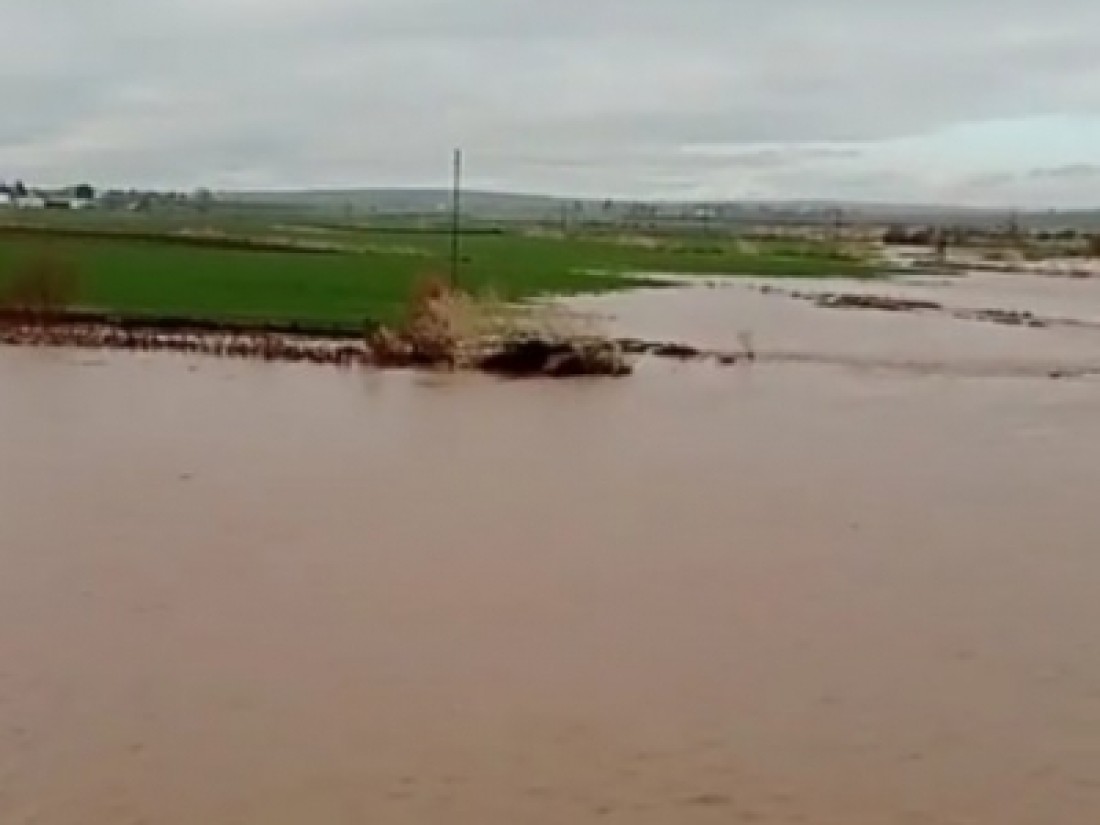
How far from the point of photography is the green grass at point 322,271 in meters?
34.8

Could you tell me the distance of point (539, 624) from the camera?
1010 centimetres

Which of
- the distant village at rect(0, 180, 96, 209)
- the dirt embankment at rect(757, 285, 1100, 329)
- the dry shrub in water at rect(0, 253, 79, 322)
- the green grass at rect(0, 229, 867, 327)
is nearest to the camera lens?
the dry shrub in water at rect(0, 253, 79, 322)

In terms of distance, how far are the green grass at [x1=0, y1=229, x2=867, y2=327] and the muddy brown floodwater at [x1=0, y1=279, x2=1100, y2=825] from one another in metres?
15.0

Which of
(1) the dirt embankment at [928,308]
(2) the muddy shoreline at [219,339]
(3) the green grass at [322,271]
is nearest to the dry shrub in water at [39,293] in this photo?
(2) the muddy shoreline at [219,339]

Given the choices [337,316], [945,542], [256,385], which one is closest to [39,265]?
[337,316]

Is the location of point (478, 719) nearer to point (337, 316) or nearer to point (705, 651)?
point (705, 651)

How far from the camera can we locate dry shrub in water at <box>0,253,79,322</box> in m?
31.6

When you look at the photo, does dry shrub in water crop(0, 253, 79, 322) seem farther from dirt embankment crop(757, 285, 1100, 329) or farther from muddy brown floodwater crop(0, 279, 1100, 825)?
dirt embankment crop(757, 285, 1100, 329)

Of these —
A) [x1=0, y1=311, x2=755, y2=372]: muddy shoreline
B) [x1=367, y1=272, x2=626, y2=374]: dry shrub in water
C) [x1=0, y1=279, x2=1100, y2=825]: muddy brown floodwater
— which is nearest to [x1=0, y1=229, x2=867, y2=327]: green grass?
[x1=0, y1=311, x2=755, y2=372]: muddy shoreline

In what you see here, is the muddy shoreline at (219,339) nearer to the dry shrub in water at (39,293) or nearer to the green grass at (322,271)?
the dry shrub in water at (39,293)

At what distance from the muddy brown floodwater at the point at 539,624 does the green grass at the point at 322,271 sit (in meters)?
15.0

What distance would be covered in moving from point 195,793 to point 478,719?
152 centimetres

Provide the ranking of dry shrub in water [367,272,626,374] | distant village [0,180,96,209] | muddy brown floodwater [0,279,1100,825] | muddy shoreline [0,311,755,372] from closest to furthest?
1. muddy brown floodwater [0,279,1100,825]
2. dry shrub in water [367,272,626,374]
3. muddy shoreline [0,311,755,372]
4. distant village [0,180,96,209]

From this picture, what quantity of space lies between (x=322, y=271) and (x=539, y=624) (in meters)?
37.5
